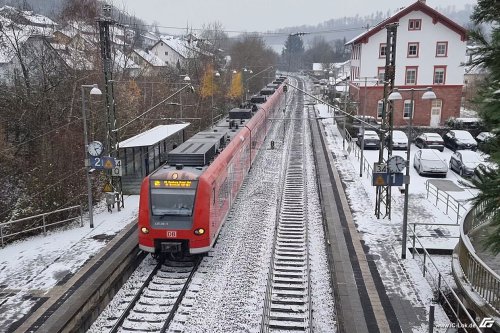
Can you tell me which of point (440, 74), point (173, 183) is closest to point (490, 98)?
point (173, 183)

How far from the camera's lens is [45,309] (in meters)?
11.1

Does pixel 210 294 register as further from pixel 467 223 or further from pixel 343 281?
pixel 467 223

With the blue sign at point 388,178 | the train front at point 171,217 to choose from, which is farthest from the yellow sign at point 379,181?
the train front at point 171,217

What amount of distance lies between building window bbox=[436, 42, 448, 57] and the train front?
3530 cm

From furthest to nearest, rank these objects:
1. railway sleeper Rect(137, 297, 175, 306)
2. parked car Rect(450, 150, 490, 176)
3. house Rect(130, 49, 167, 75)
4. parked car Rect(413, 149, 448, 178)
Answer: house Rect(130, 49, 167, 75), parked car Rect(413, 149, 448, 178), parked car Rect(450, 150, 490, 176), railway sleeper Rect(137, 297, 175, 306)

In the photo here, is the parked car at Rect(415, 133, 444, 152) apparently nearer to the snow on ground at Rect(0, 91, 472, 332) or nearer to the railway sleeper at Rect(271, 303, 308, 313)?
the snow on ground at Rect(0, 91, 472, 332)

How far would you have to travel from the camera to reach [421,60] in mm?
42375

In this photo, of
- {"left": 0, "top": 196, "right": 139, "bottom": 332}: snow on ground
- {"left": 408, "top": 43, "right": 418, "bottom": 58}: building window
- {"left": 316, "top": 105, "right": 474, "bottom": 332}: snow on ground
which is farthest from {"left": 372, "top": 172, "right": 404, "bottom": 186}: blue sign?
{"left": 408, "top": 43, "right": 418, "bottom": 58}: building window

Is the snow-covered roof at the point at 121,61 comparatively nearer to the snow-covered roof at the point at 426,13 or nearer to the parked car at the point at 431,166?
the parked car at the point at 431,166

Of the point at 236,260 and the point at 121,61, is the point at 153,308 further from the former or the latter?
the point at 121,61

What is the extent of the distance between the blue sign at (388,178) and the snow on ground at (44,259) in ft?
29.9

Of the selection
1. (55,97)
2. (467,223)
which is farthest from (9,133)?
(467,223)

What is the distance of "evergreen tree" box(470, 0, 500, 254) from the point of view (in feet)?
24.3

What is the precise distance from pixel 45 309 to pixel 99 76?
70.4ft
